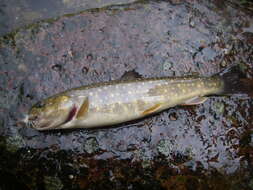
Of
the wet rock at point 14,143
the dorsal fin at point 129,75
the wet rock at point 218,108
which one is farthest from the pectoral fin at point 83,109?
the wet rock at point 218,108

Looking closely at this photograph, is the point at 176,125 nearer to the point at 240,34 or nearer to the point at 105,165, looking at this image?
the point at 105,165

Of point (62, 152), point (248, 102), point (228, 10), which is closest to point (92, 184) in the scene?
point (62, 152)

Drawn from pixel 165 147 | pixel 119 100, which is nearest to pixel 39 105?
pixel 119 100

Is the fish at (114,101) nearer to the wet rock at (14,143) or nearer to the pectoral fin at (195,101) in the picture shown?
the pectoral fin at (195,101)

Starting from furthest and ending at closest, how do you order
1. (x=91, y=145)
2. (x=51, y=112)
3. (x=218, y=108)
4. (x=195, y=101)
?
(x=218, y=108), (x=195, y=101), (x=91, y=145), (x=51, y=112)

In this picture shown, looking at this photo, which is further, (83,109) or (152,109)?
(152,109)

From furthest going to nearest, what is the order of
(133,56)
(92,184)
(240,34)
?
(240,34) → (133,56) → (92,184)

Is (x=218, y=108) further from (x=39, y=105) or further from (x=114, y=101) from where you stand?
(x=39, y=105)
